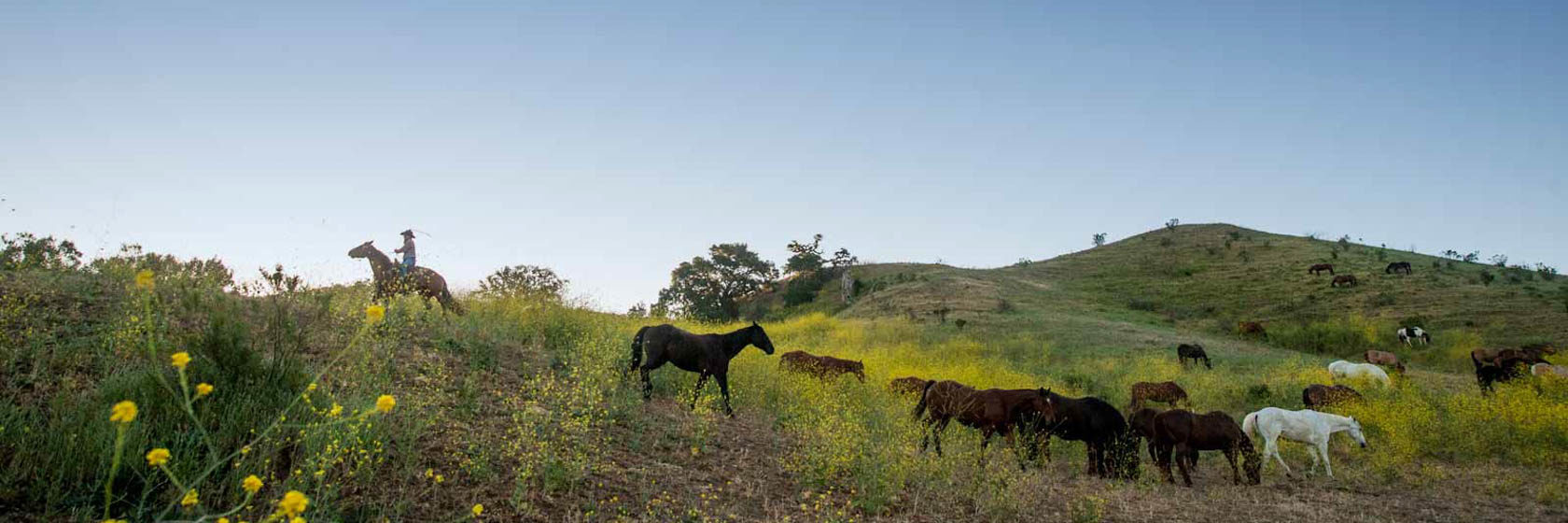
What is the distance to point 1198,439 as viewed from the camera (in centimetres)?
1055

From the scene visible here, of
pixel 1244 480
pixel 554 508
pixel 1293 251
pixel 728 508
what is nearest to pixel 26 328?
pixel 554 508

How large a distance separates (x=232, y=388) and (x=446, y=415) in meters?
1.87

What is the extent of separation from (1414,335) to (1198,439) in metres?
27.4

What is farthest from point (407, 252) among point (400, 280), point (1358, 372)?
point (1358, 372)

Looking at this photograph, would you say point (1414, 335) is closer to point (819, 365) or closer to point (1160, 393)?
point (1160, 393)

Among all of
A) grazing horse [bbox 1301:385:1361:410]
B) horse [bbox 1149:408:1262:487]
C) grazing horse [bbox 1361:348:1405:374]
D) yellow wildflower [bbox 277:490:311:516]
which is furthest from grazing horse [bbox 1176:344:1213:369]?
yellow wildflower [bbox 277:490:311:516]

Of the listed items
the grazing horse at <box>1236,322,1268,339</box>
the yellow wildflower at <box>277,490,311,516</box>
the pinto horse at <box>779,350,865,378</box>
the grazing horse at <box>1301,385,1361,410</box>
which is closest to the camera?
the yellow wildflower at <box>277,490,311,516</box>

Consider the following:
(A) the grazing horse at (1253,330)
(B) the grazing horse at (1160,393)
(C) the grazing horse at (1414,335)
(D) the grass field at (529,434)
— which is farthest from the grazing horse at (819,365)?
(A) the grazing horse at (1253,330)

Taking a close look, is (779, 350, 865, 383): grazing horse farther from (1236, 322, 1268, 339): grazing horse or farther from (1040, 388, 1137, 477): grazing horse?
(1236, 322, 1268, 339): grazing horse

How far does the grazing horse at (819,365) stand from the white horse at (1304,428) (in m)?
7.32

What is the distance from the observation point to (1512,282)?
37531 millimetres

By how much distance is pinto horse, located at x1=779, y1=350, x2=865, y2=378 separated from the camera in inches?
604

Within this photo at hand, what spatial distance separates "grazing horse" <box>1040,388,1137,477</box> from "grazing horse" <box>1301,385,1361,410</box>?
722 centimetres

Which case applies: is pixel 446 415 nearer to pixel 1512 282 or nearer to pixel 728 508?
pixel 728 508
